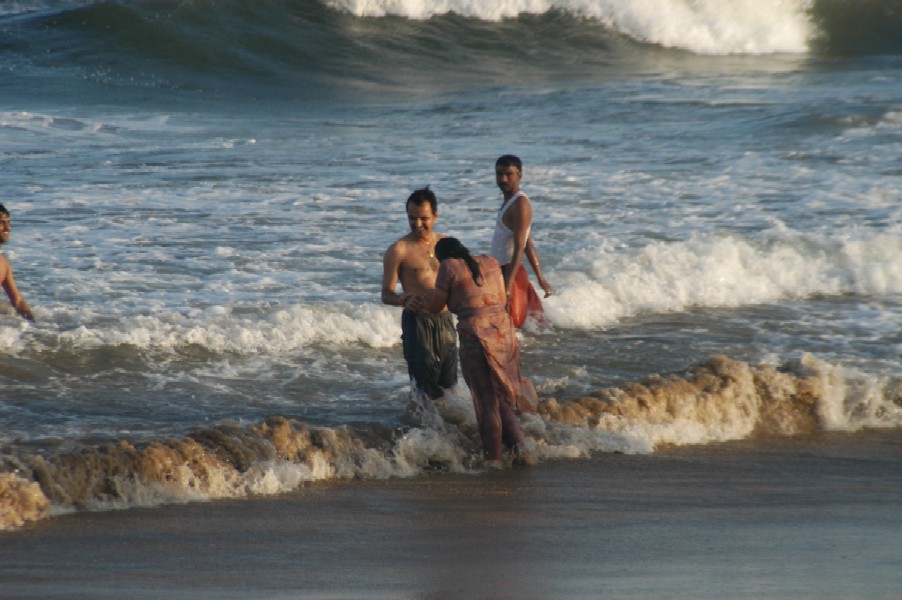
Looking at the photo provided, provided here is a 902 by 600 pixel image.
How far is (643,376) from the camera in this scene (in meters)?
8.30

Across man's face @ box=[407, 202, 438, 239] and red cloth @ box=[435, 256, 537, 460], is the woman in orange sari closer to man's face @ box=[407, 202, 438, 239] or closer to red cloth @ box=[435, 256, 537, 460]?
red cloth @ box=[435, 256, 537, 460]

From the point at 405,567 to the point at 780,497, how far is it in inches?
84.0

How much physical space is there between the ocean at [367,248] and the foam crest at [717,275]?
0.11 feet

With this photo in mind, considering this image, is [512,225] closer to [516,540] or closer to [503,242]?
[503,242]

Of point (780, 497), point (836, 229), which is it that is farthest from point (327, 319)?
point (836, 229)

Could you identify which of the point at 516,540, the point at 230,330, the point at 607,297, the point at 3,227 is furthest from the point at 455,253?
the point at 607,297

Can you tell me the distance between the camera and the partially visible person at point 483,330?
6.21m

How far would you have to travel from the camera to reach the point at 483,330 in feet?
20.5

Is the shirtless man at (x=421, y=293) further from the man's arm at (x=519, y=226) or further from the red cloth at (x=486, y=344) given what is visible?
the man's arm at (x=519, y=226)

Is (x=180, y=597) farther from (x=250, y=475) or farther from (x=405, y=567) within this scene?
(x=250, y=475)

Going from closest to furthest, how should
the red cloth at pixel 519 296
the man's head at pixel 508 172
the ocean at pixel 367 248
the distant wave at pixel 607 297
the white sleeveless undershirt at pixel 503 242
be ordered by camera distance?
1. the ocean at pixel 367 248
2. the man's head at pixel 508 172
3. the white sleeveless undershirt at pixel 503 242
4. the red cloth at pixel 519 296
5. the distant wave at pixel 607 297

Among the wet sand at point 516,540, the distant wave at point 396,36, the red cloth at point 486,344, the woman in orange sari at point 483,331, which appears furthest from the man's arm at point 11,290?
the distant wave at point 396,36

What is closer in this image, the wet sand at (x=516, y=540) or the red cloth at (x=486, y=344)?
the wet sand at (x=516, y=540)

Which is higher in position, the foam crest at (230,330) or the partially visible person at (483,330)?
the partially visible person at (483,330)
